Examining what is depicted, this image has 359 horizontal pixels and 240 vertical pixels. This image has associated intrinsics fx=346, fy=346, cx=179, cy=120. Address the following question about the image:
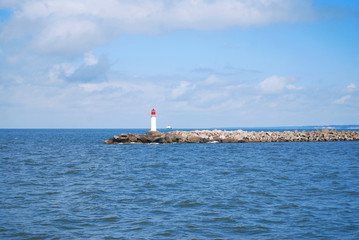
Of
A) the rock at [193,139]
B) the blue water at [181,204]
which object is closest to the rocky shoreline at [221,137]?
the rock at [193,139]

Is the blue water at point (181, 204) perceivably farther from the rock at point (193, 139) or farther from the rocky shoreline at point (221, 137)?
the rock at point (193, 139)

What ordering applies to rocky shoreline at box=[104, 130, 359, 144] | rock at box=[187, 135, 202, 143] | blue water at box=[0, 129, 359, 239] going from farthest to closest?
1. rock at box=[187, 135, 202, 143]
2. rocky shoreline at box=[104, 130, 359, 144]
3. blue water at box=[0, 129, 359, 239]

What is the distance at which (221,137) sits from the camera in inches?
2000

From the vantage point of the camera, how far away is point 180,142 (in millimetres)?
49562

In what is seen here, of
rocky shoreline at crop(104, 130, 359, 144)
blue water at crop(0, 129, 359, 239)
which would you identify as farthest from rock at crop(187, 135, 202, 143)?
blue water at crop(0, 129, 359, 239)

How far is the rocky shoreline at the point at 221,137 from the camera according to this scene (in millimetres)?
48531

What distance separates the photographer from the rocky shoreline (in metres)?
48.5

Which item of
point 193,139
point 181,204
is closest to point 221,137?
point 193,139

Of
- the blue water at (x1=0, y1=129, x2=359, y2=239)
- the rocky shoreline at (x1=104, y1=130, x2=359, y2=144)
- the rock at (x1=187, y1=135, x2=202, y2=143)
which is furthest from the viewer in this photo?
the rock at (x1=187, y1=135, x2=202, y2=143)

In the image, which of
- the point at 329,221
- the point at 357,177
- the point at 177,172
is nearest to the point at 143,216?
the point at 329,221

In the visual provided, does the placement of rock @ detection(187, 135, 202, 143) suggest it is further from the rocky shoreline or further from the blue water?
the blue water

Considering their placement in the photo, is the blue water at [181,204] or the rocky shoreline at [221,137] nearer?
the blue water at [181,204]

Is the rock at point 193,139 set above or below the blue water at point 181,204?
above

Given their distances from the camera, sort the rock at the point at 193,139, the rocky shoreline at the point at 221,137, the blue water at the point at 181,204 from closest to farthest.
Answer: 1. the blue water at the point at 181,204
2. the rocky shoreline at the point at 221,137
3. the rock at the point at 193,139
